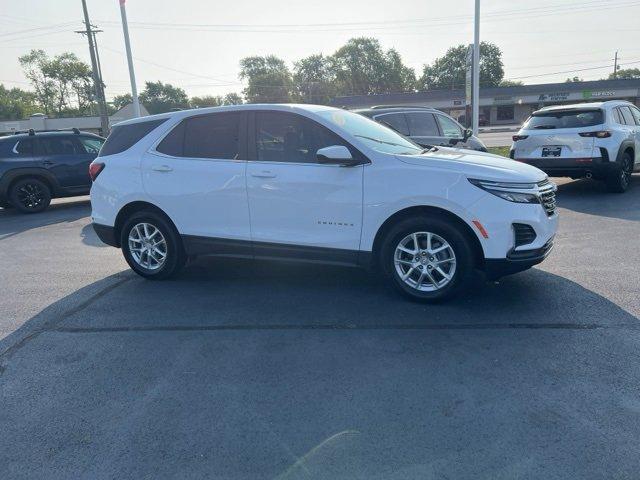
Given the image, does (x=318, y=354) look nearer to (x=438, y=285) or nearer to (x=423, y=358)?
(x=423, y=358)

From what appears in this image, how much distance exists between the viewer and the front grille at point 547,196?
4.73 meters

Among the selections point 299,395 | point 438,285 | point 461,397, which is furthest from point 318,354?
point 438,285

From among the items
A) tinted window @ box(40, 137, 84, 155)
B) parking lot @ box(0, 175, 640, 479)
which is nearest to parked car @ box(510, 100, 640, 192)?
parking lot @ box(0, 175, 640, 479)

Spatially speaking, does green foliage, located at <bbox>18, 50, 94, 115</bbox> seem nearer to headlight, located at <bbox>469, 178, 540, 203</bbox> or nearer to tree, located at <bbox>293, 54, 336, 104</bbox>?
tree, located at <bbox>293, 54, 336, 104</bbox>

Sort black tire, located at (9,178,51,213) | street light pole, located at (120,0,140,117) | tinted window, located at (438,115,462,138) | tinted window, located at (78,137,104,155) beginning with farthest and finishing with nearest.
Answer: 1. street light pole, located at (120,0,140,117)
2. tinted window, located at (78,137,104,155)
3. black tire, located at (9,178,51,213)
4. tinted window, located at (438,115,462,138)

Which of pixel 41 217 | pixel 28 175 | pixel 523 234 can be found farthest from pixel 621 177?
pixel 28 175

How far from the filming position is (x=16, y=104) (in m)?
103

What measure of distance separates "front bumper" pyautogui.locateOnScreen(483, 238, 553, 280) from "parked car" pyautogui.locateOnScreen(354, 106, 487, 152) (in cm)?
543

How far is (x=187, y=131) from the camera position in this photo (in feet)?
18.8

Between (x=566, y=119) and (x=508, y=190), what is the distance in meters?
6.47

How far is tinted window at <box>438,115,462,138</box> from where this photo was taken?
11062 mm

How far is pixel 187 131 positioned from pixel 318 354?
311cm

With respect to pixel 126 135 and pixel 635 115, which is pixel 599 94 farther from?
pixel 126 135

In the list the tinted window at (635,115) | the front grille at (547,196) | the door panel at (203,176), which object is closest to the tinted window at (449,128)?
the tinted window at (635,115)
